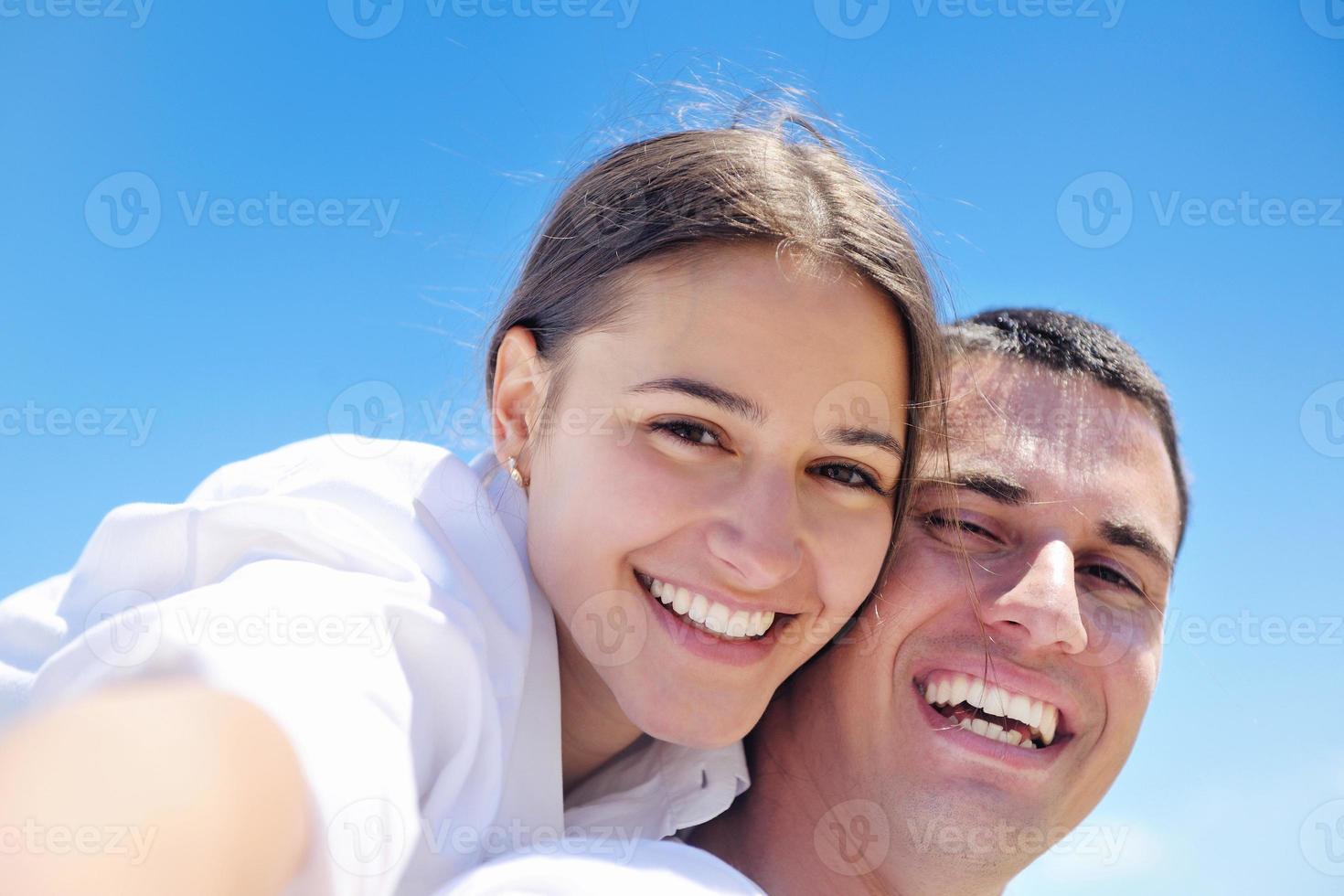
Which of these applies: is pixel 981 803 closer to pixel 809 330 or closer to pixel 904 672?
pixel 904 672

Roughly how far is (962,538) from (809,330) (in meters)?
0.76

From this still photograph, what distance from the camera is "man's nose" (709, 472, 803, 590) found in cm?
194

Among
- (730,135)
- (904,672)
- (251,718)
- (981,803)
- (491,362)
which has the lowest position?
(251,718)

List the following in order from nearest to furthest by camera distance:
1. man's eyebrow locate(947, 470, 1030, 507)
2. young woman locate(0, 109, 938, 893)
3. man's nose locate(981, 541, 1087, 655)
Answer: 1. young woman locate(0, 109, 938, 893)
2. man's nose locate(981, 541, 1087, 655)
3. man's eyebrow locate(947, 470, 1030, 507)

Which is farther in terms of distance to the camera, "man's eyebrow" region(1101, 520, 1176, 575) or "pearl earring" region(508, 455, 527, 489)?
"man's eyebrow" region(1101, 520, 1176, 575)

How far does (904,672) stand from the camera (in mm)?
2488

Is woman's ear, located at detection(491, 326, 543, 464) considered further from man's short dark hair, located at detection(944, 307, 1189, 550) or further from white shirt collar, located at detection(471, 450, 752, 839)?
man's short dark hair, located at detection(944, 307, 1189, 550)

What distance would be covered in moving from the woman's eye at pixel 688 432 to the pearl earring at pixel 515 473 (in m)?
0.39

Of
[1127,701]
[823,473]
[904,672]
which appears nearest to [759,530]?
[823,473]

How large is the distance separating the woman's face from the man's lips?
0.43 metres
